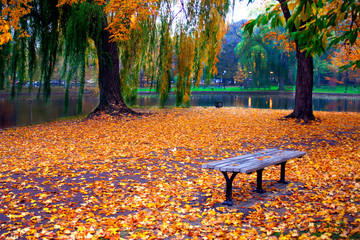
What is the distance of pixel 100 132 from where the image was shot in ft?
38.9

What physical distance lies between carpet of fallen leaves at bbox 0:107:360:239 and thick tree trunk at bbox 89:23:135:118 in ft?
11.5

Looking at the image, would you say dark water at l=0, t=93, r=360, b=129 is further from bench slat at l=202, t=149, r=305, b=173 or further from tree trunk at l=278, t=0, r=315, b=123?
bench slat at l=202, t=149, r=305, b=173

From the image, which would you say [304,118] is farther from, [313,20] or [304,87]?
[313,20]

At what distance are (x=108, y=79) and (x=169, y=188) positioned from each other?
32.8ft

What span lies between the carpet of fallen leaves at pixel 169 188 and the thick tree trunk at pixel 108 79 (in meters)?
3.50

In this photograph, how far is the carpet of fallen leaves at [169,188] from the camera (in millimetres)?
4180

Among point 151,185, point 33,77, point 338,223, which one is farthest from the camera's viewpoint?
point 33,77

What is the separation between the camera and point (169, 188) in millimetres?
5934

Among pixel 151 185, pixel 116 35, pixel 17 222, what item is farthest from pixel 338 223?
pixel 116 35

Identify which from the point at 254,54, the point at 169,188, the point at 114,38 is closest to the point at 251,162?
the point at 169,188

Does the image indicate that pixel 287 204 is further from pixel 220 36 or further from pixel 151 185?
pixel 220 36

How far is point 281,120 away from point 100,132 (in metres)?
7.23

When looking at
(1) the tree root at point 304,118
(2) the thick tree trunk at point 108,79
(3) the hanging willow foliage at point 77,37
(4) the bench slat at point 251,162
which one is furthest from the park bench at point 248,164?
(2) the thick tree trunk at point 108,79

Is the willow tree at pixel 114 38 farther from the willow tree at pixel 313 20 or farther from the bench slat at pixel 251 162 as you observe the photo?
the willow tree at pixel 313 20
